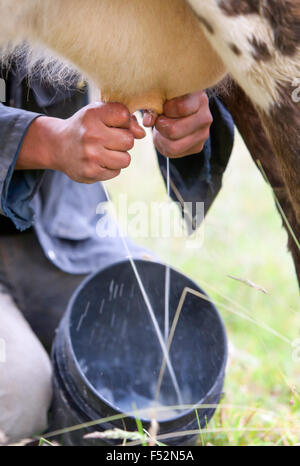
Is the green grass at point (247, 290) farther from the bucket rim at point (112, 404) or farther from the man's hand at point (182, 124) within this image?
the man's hand at point (182, 124)

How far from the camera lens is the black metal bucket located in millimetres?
1491

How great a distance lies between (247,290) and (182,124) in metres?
1.32

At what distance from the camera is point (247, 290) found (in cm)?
241

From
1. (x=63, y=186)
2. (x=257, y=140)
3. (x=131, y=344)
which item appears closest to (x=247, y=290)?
(x=131, y=344)

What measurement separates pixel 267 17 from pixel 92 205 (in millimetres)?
1213

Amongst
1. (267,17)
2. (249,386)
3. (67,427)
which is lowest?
(249,386)

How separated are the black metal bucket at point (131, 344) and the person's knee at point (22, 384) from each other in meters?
0.04

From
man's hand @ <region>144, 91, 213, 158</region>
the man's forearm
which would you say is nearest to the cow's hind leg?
man's hand @ <region>144, 91, 213, 158</region>

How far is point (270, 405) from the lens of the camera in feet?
5.70

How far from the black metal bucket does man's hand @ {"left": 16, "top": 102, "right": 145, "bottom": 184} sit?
434mm

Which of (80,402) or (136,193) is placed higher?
(80,402)

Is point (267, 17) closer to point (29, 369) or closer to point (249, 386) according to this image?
point (29, 369)

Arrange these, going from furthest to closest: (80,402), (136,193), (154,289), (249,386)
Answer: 1. (136,193)
2. (249,386)
3. (154,289)
4. (80,402)
